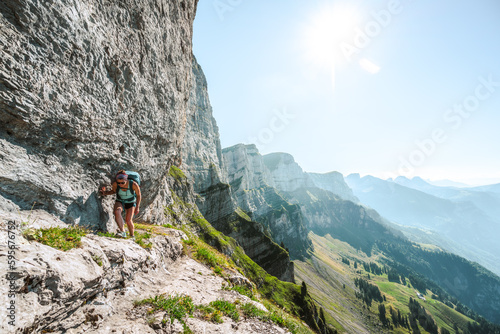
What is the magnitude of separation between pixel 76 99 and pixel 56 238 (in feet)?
19.4

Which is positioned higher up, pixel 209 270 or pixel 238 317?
pixel 209 270

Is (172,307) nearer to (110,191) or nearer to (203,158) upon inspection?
(110,191)

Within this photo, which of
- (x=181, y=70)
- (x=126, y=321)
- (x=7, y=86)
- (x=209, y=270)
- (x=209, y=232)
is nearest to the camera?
(x=126, y=321)

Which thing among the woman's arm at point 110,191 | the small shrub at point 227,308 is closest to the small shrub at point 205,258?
the small shrub at point 227,308

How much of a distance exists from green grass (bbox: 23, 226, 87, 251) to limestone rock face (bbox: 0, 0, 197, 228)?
1.87m

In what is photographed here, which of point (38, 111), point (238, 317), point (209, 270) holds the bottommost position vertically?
point (238, 317)

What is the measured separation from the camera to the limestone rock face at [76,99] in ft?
22.4

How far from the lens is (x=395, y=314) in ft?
543

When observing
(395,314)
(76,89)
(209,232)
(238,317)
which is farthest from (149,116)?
(395,314)

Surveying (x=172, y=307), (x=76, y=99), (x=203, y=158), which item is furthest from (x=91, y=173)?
(x=203, y=158)

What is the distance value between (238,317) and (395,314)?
226 m

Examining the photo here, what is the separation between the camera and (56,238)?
6.06 metres

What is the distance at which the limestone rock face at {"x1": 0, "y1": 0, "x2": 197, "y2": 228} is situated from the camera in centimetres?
683

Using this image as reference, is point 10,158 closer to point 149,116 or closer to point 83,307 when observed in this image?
point 83,307
